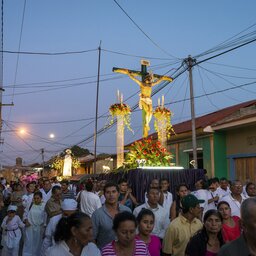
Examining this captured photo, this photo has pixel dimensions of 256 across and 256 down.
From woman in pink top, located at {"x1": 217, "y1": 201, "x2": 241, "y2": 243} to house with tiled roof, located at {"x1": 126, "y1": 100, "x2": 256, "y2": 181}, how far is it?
965 centimetres

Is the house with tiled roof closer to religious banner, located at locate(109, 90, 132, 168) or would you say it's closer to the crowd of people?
religious banner, located at locate(109, 90, 132, 168)

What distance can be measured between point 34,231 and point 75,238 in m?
5.38

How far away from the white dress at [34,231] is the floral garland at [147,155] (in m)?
3.69

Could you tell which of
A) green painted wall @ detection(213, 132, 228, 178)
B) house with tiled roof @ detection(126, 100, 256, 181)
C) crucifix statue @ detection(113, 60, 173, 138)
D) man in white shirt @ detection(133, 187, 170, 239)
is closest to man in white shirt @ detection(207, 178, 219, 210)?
man in white shirt @ detection(133, 187, 170, 239)

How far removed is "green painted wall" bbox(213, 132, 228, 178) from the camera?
17.7 meters

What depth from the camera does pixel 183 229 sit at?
15.7 ft

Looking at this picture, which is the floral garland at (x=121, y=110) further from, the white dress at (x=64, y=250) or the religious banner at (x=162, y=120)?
the white dress at (x=64, y=250)

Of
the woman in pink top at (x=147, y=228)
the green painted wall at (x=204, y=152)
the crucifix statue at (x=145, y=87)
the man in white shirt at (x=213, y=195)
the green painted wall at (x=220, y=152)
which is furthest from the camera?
the green painted wall at (x=204, y=152)

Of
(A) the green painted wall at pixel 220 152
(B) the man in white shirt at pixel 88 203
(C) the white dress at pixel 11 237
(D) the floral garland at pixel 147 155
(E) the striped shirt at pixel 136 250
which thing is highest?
(A) the green painted wall at pixel 220 152

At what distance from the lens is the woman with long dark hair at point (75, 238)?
3496 millimetres

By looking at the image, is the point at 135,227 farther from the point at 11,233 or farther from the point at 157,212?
the point at 11,233

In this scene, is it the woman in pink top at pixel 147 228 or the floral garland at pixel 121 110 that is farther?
the floral garland at pixel 121 110

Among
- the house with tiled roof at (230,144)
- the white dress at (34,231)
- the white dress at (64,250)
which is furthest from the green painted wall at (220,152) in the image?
the white dress at (64,250)

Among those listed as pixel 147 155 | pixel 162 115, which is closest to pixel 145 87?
pixel 162 115
